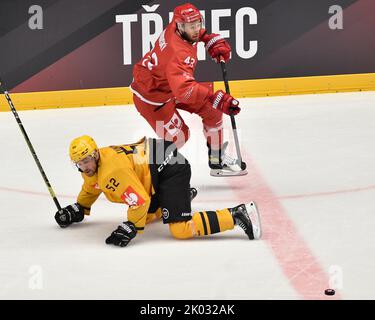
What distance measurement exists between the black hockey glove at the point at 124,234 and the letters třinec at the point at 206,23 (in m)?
4.16

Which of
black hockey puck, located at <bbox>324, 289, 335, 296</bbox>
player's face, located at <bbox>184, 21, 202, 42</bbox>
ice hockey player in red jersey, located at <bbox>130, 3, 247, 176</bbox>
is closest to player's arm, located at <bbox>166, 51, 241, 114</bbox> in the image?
ice hockey player in red jersey, located at <bbox>130, 3, 247, 176</bbox>

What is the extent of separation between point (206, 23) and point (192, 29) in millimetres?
3237

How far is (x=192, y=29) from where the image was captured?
4.99 meters

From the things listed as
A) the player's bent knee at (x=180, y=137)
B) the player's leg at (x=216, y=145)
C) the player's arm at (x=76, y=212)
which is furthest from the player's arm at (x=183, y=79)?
the player's arm at (x=76, y=212)

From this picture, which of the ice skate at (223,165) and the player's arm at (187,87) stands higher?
the player's arm at (187,87)

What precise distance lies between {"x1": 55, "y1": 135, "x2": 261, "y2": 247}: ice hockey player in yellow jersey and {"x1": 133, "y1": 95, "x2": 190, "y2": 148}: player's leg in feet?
2.91

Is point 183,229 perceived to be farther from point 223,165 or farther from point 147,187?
point 223,165

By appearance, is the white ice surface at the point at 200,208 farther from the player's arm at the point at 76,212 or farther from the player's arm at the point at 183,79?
the player's arm at the point at 183,79

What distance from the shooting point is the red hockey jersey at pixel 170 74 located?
490 cm

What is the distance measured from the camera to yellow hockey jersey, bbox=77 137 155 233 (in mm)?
4168

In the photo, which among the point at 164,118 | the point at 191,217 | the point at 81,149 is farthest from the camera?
the point at 164,118

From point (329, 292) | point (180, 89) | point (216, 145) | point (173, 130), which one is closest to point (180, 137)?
point (173, 130)

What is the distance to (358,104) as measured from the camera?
7980mm

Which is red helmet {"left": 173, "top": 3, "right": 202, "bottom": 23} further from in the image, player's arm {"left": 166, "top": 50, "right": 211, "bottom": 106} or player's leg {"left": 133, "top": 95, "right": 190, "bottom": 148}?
player's leg {"left": 133, "top": 95, "right": 190, "bottom": 148}
